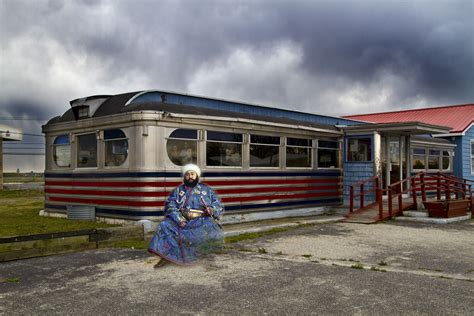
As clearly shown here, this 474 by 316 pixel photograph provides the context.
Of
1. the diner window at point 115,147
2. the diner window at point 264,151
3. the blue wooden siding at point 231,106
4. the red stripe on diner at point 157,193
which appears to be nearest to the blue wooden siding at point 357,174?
the red stripe on diner at point 157,193

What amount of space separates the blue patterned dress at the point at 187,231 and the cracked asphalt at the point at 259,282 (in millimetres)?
225

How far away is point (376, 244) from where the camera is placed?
869 cm

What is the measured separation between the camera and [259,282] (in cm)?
572

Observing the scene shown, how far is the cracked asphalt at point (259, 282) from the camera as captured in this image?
474cm

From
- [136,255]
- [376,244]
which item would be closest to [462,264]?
[376,244]

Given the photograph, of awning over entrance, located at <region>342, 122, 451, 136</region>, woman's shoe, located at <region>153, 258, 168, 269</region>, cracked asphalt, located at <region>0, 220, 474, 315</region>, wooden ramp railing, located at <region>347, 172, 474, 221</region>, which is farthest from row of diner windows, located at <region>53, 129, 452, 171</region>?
woman's shoe, located at <region>153, 258, 168, 269</region>

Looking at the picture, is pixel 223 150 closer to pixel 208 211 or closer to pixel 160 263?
pixel 208 211

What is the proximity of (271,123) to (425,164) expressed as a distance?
9113 mm

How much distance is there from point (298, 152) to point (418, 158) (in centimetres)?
705

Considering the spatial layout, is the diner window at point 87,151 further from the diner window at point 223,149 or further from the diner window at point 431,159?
the diner window at point 431,159

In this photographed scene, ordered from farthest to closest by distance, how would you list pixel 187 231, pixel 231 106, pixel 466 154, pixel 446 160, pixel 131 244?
pixel 466 154 → pixel 446 160 → pixel 231 106 → pixel 131 244 → pixel 187 231

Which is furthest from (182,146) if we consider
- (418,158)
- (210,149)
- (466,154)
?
(466,154)

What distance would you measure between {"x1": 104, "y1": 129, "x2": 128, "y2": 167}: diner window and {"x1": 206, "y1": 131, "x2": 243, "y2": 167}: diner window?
74.3 inches

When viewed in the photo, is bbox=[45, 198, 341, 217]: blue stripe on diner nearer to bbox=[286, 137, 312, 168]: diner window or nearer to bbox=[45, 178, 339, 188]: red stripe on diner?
bbox=[45, 178, 339, 188]: red stripe on diner
